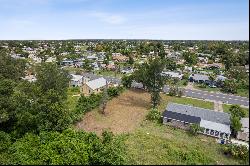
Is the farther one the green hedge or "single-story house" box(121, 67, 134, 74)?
"single-story house" box(121, 67, 134, 74)

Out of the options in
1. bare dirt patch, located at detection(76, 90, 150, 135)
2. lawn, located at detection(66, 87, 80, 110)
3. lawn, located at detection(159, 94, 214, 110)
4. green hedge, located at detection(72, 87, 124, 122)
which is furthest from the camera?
lawn, located at detection(159, 94, 214, 110)

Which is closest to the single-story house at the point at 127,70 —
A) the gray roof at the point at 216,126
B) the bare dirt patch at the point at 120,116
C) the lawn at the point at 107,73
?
the lawn at the point at 107,73

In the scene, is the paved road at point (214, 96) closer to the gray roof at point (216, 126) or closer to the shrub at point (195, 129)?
the gray roof at point (216, 126)

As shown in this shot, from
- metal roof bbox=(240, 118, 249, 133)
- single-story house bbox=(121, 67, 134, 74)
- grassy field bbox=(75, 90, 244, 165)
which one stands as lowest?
grassy field bbox=(75, 90, 244, 165)

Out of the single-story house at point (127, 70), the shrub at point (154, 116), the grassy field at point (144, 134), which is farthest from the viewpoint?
the single-story house at point (127, 70)

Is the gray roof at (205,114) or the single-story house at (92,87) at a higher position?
the single-story house at (92,87)

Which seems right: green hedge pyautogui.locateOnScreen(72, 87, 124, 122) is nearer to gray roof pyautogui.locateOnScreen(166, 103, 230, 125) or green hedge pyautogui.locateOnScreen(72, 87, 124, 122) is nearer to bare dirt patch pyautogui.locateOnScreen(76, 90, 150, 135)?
bare dirt patch pyautogui.locateOnScreen(76, 90, 150, 135)

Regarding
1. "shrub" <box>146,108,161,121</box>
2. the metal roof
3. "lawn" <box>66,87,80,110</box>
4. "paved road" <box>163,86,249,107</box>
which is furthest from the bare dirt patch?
the metal roof
